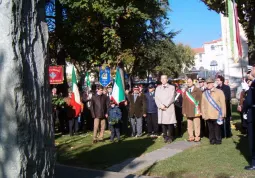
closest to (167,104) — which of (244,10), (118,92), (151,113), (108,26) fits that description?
(151,113)

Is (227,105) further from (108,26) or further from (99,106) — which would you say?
(108,26)

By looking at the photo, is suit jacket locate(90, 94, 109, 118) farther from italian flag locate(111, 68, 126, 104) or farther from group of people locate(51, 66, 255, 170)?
italian flag locate(111, 68, 126, 104)

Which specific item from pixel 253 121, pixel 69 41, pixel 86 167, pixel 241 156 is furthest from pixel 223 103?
pixel 69 41

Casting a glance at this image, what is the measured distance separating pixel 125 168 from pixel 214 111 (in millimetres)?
3612

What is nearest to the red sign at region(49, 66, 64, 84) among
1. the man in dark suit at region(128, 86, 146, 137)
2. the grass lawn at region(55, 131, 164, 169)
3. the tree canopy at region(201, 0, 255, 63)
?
the grass lawn at region(55, 131, 164, 169)

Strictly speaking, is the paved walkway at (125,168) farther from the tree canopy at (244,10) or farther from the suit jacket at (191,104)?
the tree canopy at (244,10)

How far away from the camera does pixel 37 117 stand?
354 cm

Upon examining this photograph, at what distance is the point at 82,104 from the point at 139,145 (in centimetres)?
426

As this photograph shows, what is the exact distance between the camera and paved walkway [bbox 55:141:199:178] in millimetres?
7703

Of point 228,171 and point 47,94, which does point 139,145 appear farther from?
point 47,94

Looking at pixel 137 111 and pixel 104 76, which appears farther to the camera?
pixel 104 76

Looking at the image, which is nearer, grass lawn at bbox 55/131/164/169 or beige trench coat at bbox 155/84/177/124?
grass lawn at bbox 55/131/164/169

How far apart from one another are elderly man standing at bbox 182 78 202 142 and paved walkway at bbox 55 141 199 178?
1.39 metres

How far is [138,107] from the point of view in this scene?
1298 centimetres
